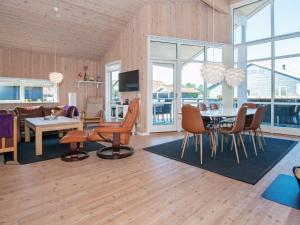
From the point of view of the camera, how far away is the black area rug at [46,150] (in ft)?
11.2

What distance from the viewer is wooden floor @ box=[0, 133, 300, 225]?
1715 mm

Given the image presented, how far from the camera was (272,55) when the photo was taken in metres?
5.79

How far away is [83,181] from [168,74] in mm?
4156

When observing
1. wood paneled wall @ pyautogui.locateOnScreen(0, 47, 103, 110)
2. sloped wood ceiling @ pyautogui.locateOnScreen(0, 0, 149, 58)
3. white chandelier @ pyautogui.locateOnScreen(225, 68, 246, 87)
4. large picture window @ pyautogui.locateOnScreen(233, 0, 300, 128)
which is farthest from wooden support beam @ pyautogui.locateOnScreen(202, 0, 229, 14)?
wood paneled wall @ pyautogui.locateOnScreen(0, 47, 103, 110)

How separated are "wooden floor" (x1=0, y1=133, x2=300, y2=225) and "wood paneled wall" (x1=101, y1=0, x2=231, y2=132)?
2.93 metres

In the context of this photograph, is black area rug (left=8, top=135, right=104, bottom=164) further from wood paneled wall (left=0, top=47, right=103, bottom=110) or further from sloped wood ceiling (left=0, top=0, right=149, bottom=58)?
sloped wood ceiling (left=0, top=0, right=149, bottom=58)

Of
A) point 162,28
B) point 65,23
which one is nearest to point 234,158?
point 162,28

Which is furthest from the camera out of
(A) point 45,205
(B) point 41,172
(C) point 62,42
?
(C) point 62,42

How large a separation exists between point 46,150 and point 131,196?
103 inches

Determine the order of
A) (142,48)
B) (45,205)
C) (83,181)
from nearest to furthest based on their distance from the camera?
(45,205) → (83,181) → (142,48)

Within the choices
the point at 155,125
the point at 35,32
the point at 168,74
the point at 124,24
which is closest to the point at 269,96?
the point at 168,74

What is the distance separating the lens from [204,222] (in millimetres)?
1659

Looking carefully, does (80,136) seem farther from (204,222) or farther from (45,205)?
(204,222)

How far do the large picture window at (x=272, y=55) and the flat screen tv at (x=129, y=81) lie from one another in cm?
343
